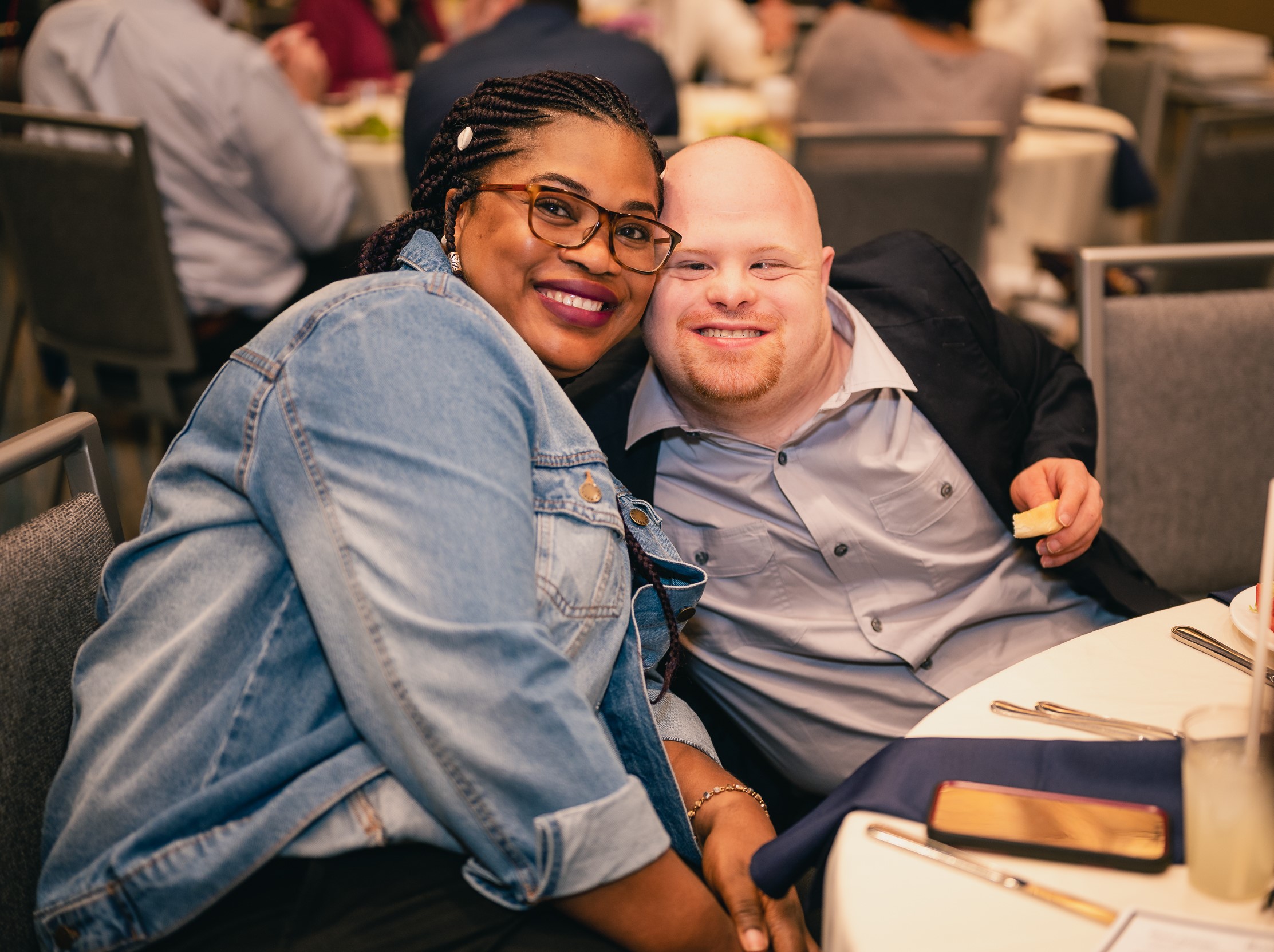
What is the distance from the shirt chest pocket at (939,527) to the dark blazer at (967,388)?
0.04 m

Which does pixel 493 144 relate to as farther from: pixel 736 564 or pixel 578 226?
pixel 736 564

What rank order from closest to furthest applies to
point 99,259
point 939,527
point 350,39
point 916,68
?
point 939,527 → point 99,259 → point 916,68 → point 350,39

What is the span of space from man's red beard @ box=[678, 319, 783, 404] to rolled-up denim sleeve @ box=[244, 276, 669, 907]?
507 mm

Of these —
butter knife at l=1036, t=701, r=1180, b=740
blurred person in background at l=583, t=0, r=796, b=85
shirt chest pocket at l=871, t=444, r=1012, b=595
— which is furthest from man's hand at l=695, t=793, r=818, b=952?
blurred person in background at l=583, t=0, r=796, b=85

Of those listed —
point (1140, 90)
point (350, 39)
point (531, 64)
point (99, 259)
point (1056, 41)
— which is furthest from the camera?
point (350, 39)

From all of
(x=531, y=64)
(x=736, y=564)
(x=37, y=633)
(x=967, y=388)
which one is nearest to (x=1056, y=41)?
(x=531, y=64)

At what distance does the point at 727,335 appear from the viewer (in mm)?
1430

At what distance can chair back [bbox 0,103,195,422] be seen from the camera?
7.80 feet

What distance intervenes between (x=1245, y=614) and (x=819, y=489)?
0.57 m

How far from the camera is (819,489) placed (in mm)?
1481

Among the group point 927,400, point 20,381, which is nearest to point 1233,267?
point 927,400

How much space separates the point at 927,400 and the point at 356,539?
97cm

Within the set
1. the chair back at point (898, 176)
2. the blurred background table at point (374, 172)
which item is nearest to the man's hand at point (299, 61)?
the blurred background table at point (374, 172)

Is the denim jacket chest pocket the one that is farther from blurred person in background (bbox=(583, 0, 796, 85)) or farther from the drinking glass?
blurred person in background (bbox=(583, 0, 796, 85))
